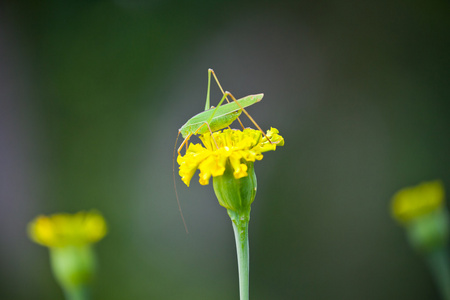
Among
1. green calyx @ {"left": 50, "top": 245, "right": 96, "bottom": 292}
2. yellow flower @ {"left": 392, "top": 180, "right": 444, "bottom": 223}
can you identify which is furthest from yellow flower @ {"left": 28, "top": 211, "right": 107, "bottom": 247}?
yellow flower @ {"left": 392, "top": 180, "right": 444, "bottom": 223}

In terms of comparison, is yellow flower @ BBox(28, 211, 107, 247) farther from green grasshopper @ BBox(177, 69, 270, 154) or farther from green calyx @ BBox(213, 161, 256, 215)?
green calyx @ BBox(213, 161, 256, 215)

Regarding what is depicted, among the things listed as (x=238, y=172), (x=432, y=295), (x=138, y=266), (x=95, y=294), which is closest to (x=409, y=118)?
(x=432, y=295)

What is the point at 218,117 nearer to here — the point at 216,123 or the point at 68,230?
the point at 216,123

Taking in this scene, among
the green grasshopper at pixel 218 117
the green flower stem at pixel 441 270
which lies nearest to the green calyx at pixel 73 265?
the green grasshopper at pixel 218 117

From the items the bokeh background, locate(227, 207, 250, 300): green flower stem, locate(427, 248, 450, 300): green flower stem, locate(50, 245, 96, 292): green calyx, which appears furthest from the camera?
the bokeh background

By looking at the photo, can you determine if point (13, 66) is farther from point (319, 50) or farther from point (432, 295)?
point (432, 295)

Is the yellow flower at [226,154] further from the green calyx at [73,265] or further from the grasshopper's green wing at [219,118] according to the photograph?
the green calyx at [73,265]

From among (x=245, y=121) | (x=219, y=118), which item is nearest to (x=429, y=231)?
(x=219, y=118)
